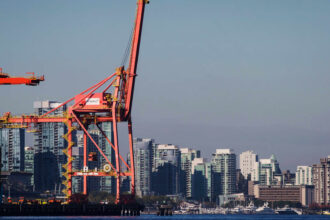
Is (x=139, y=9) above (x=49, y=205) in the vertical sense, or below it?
above

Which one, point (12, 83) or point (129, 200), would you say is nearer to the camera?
point (12, 83)

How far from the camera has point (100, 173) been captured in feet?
421

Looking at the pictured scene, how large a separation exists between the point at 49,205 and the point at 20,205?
16.3 ft

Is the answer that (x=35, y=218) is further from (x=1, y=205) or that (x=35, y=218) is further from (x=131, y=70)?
(x=131, y=70)

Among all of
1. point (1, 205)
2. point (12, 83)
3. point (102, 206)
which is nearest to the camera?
point (12, 83)

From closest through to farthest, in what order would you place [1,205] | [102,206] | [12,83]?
[12,83] → [1,205] → [102,206]

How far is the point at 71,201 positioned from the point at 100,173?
6288 millimetres

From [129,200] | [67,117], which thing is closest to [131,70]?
[67,117]

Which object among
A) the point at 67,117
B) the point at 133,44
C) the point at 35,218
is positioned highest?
the point at 133,44

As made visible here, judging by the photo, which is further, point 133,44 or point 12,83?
point 133,44

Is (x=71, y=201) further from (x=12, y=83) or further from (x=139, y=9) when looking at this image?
(x=139, y=9)

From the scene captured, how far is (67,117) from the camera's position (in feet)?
427

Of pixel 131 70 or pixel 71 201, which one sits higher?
pixel 131 70

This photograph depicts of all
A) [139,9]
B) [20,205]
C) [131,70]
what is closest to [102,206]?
[20,205]
